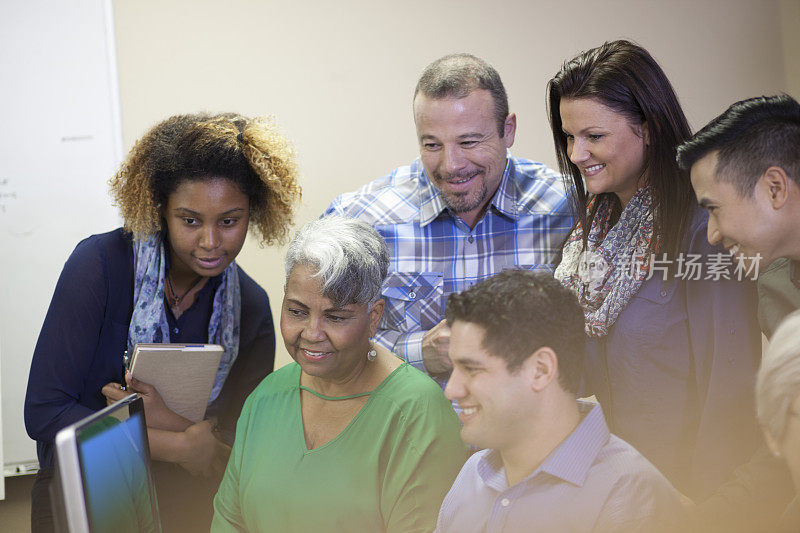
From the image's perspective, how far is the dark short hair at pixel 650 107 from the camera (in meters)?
1.38

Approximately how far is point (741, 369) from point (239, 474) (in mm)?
1028

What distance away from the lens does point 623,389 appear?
4.72ft

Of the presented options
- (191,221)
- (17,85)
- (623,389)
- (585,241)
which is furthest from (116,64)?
(623,389)

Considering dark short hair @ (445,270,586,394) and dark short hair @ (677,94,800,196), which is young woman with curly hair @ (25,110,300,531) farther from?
dark short hair @ (677,94,800,196)

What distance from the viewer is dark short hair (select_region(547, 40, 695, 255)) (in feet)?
4.52

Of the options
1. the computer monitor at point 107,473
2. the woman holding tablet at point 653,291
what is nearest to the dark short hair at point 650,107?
the woman holding tablet at point 653,291

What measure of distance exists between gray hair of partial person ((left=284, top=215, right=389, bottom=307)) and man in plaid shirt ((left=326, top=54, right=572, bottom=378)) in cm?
25

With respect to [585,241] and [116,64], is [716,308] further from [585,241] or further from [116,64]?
[116,64]

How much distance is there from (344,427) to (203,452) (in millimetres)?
515

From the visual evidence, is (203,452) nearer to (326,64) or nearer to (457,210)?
(457,210)

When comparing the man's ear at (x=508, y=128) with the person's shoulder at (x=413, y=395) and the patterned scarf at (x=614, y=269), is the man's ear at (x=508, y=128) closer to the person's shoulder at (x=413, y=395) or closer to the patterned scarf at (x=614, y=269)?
the patterned scarf at (x=614, y=269)

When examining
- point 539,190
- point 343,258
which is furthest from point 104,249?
point 539,190

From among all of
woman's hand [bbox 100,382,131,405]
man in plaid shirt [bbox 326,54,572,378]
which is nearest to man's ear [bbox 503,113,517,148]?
man in plaid shirt [bbox 326,54,572,378]

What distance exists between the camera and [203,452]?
1.92 meters
